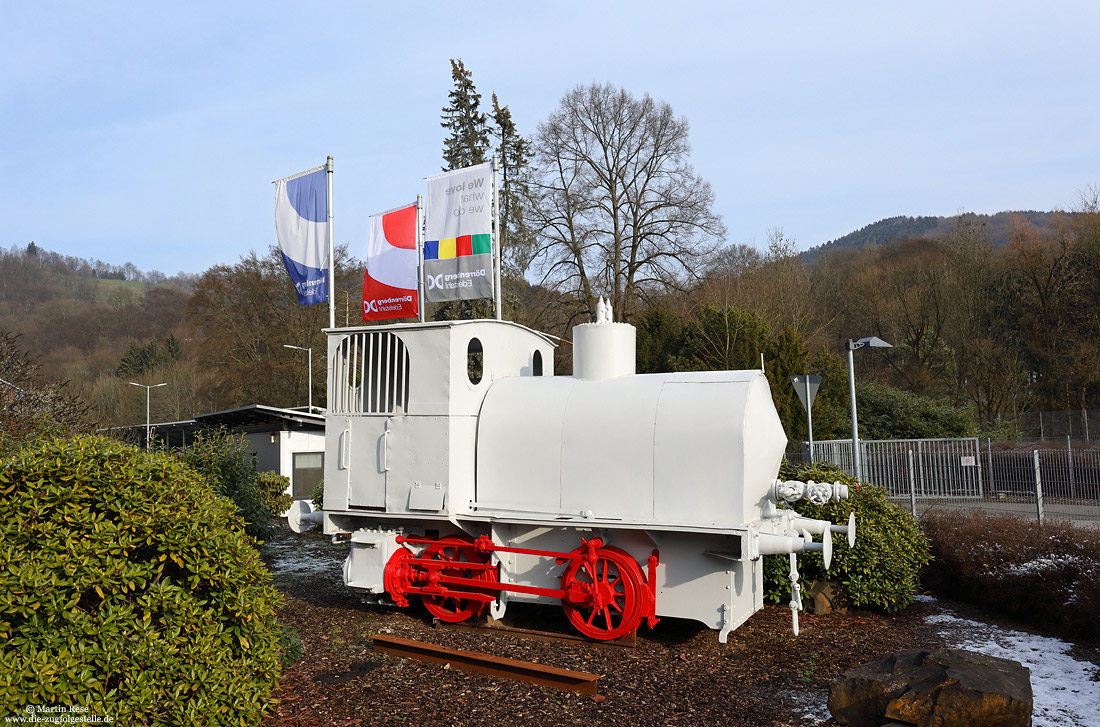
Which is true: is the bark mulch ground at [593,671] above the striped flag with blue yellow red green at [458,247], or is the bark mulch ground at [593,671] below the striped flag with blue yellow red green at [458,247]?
below

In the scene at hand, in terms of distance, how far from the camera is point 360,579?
969 cm

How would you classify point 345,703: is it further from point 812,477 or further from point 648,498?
point 812,477

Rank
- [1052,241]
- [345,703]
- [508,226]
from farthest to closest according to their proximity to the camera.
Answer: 1. [1052,241]
2. [508,226]
3. [345,703]

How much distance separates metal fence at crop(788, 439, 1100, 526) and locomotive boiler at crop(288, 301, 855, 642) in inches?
368

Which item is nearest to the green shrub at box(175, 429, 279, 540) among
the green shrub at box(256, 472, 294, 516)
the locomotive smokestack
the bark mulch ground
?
the bark mulch ground

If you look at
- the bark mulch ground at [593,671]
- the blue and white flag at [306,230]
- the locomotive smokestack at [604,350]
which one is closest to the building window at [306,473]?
the blue and white flag at [306,230]

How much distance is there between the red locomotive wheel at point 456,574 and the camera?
932cm

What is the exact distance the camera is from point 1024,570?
9.27 metres

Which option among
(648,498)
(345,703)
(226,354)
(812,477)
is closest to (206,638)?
(345,703)

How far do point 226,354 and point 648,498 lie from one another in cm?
3331

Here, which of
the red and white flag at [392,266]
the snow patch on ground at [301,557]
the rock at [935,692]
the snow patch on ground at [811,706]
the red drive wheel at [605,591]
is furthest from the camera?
the snow patch on ground at [301,557]

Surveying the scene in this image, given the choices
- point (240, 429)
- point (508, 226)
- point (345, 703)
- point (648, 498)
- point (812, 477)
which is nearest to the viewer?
point (345, 703)

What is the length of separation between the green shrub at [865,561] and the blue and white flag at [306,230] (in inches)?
297

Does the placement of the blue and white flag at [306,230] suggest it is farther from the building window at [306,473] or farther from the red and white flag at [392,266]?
the building window at [306,473]
